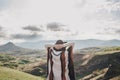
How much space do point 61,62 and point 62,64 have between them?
8 cm

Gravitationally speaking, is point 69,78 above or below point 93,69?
above

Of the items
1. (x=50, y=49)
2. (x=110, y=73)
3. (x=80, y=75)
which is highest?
(x=50, y=49)

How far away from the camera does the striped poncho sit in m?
9.94

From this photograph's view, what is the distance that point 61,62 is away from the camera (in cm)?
999

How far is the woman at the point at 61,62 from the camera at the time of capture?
994cm

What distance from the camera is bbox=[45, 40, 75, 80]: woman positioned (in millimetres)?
9938

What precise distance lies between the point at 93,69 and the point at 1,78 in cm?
6343

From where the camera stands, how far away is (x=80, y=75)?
107938 millimetres

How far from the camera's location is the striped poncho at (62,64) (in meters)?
9.94

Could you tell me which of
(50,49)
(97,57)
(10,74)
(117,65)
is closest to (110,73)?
(117,65)

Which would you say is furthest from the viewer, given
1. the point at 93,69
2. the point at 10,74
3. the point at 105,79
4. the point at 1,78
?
the point at 93,69

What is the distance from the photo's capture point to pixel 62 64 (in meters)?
9.98

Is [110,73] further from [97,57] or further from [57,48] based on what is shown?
[57,48]

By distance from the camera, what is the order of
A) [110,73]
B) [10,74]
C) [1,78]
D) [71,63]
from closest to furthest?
[71,63] → [1,78] → [10,74] → [110,73]
